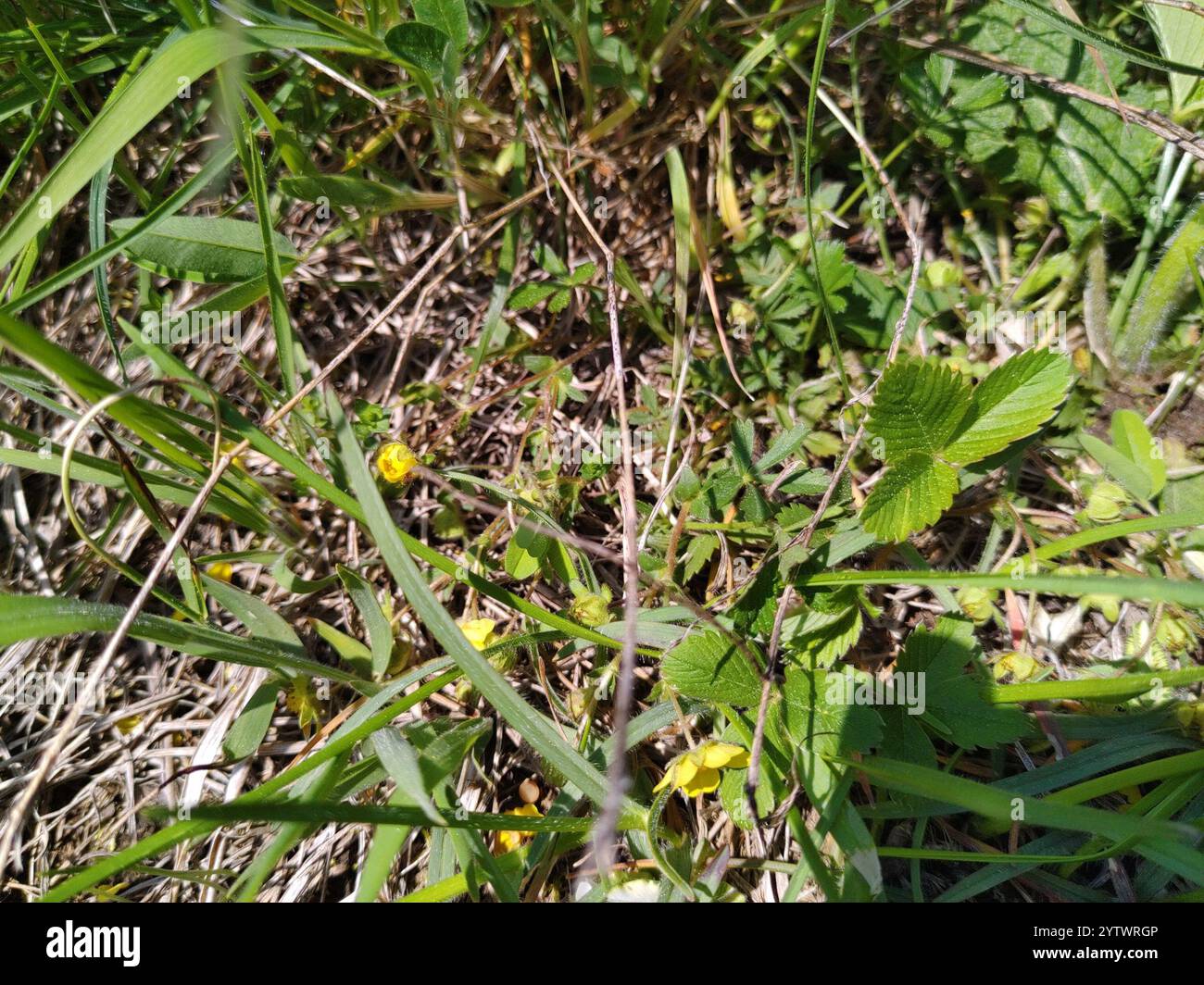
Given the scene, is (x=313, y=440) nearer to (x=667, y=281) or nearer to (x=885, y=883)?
(x=667, y=281)

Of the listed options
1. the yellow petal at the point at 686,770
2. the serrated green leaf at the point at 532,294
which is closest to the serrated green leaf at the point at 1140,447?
the yellow petal at the point at 686,770

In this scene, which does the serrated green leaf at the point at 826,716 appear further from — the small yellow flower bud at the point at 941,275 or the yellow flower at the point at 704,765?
the small yellow flower bud at the point at 941,275

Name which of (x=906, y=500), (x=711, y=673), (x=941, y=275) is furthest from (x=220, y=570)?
(x=941, y=275)

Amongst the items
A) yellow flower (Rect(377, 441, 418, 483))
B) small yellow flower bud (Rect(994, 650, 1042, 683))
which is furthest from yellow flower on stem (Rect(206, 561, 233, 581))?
small yellow flower bud (Rect(994, 650, 1042, 683))

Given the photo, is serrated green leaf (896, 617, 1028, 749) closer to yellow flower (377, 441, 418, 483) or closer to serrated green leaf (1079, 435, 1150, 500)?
serrated green leaf (1079, 435, 1150, 500)

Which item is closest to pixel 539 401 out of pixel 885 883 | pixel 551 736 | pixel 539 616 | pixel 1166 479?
pixel 539 616

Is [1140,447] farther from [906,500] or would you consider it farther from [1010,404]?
[906,500]
